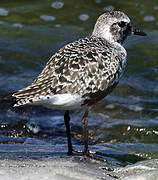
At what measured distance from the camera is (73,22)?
43.6ft

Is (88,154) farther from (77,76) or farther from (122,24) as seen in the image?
(122,24)

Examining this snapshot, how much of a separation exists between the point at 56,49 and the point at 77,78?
5.77 meters

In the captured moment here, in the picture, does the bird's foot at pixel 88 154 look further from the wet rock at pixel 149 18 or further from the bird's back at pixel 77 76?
the wet rock at pixel 149 18

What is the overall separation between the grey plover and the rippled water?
1212 mm

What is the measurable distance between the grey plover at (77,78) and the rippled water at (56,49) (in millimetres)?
1212

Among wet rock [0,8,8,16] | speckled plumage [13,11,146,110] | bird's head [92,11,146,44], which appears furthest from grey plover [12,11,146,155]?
wet rock [0,8,8,16]

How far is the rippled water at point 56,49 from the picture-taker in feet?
26.0

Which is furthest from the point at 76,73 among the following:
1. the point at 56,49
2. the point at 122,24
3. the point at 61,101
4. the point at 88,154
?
the point at 56,49

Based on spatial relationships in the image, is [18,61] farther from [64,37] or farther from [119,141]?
[119,141]

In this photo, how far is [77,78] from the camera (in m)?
5.96

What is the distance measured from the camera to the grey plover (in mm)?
5730

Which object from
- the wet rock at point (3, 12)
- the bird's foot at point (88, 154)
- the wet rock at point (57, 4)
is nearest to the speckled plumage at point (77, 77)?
the bird's foot at point (88, 154)

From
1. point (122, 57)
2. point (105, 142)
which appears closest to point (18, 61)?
point (105, 142)

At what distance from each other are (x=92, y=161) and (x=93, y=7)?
861 cm
